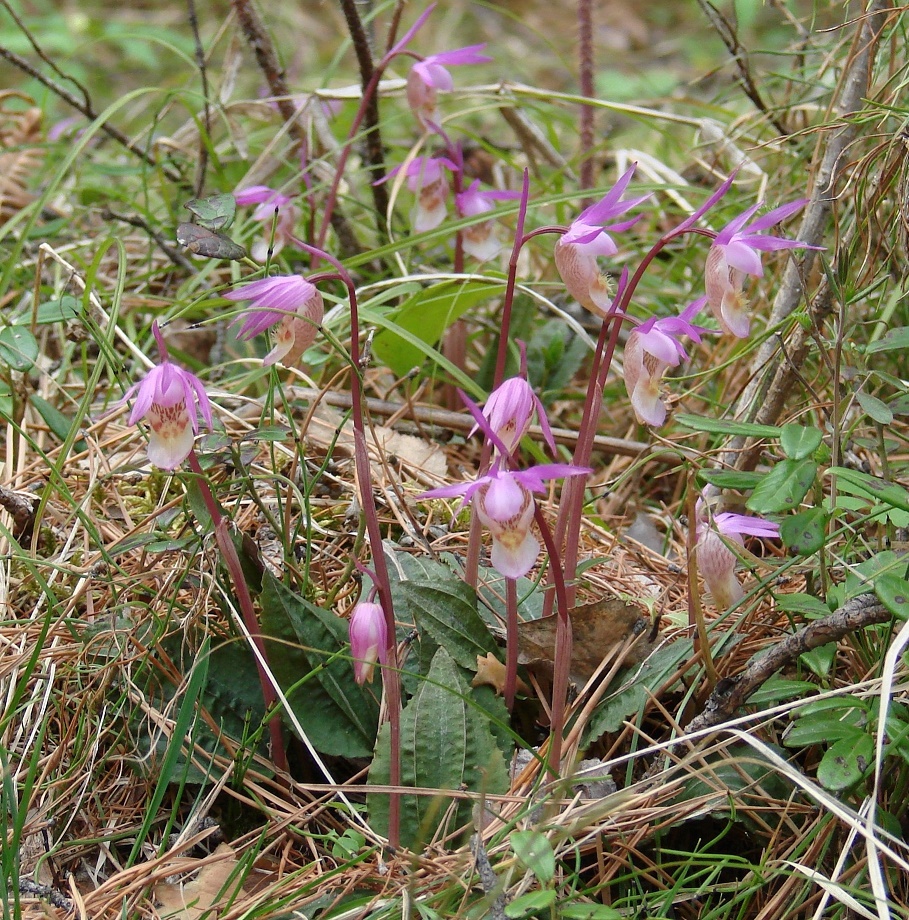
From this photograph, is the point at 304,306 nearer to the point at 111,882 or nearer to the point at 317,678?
the point at 317,678

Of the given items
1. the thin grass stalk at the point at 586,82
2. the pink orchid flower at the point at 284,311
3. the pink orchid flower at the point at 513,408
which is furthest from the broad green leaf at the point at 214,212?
the thin grass stalk at the point at 586,82

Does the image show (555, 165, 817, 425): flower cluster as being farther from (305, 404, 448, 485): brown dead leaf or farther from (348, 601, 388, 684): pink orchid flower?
(305, 404, 448, 485): brown dead leaf

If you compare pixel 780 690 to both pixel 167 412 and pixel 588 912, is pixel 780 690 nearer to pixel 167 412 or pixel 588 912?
pixel 588 912

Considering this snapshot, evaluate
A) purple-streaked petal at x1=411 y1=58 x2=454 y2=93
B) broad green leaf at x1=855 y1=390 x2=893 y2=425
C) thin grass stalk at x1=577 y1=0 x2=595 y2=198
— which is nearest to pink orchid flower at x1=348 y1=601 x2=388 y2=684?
broad green leaf at x1=855 y1=390 x2=893 y2=425

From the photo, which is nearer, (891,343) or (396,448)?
(891,343)

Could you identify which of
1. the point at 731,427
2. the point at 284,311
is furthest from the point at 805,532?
the point at 284,311

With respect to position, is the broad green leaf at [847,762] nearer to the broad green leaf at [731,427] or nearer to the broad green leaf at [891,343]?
the broad green leaf at [731,427]

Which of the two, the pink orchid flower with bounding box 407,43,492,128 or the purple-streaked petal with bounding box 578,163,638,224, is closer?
the purple-streaked petal with bounding box 578,163,638,224
